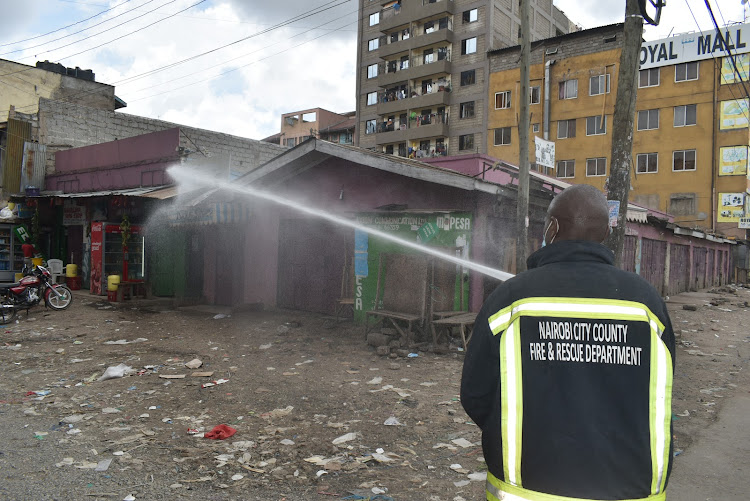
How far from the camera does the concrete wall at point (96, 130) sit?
59.2 feet

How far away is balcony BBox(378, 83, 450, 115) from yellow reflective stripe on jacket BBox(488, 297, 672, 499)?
46.0m

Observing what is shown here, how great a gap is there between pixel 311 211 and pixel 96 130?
12.2 metres

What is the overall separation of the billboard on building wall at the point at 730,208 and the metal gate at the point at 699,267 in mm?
5977

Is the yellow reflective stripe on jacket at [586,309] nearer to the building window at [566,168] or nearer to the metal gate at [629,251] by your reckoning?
the metal gate at [629,251]

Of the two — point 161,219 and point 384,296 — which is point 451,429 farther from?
point 161,219

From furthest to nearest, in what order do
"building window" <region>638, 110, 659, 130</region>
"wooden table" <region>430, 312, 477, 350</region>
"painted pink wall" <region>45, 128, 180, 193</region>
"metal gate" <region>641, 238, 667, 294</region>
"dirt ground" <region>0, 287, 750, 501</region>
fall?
"building window" <region>638, 110, 659, 130</region>, "metal gate" <region>641, 238, 667, 294</region>, "painted pink wall" <region>45, 128, 180, 193</region>, "wooden table" <region>430, 312, 477, 350</region>, "dirt ground" <region>0, 287, 750, 501</region>

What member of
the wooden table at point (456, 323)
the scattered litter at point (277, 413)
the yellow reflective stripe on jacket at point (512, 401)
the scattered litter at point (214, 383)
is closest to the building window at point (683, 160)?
the wooden table at point (456, 323)

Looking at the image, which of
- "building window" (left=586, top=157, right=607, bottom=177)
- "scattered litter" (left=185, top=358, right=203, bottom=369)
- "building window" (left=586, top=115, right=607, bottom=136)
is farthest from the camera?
"building window" (left=586, top=115, right=607, bottom=136)

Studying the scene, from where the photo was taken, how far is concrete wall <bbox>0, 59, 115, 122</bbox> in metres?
25.9

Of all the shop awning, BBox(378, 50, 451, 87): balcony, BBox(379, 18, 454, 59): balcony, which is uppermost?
BBox(379, 18, 454, 59): balcony

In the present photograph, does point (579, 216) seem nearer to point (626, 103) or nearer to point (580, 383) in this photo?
point (580, 383)

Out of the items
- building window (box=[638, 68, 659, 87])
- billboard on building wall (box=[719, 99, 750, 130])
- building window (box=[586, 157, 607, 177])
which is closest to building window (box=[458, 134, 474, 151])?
building window (box=[586, 157, 607, 177])

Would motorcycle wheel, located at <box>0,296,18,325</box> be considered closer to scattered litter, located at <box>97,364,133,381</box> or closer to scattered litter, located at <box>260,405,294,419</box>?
scattered litter, located at <box>97,364,133,381</box>

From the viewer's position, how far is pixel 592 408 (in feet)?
5.38
